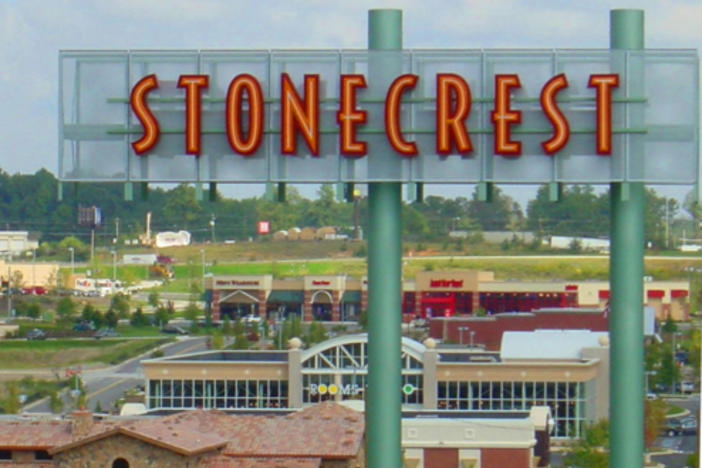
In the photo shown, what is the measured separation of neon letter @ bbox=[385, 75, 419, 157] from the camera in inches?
551

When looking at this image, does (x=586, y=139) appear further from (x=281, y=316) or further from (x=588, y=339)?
(x=281, y=316)

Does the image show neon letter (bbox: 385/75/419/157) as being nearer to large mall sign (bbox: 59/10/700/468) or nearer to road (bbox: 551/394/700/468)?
large mall sign (bbox: 59/10/700/468)

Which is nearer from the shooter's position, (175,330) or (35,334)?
(35,334)

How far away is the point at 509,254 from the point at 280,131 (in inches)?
5909

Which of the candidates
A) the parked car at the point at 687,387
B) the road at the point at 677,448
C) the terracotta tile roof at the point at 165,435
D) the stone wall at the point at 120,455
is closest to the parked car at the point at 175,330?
the parked car at the point at 687,387

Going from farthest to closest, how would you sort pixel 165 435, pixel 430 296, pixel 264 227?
1. pixel 264 227
2. pixel 430 296
3. pixel 165 435

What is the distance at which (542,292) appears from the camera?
126250mm

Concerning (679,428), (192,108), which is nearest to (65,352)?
(679,428)

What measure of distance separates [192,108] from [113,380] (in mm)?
84385

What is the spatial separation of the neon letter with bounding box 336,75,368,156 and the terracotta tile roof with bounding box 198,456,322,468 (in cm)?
2670

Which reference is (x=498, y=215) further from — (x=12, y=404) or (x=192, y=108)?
(x=192, y=108)

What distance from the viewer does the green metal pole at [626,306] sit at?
1408 cm

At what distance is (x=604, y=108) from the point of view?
13922 mm

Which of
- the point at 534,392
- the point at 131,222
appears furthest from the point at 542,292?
the point at 131,222
